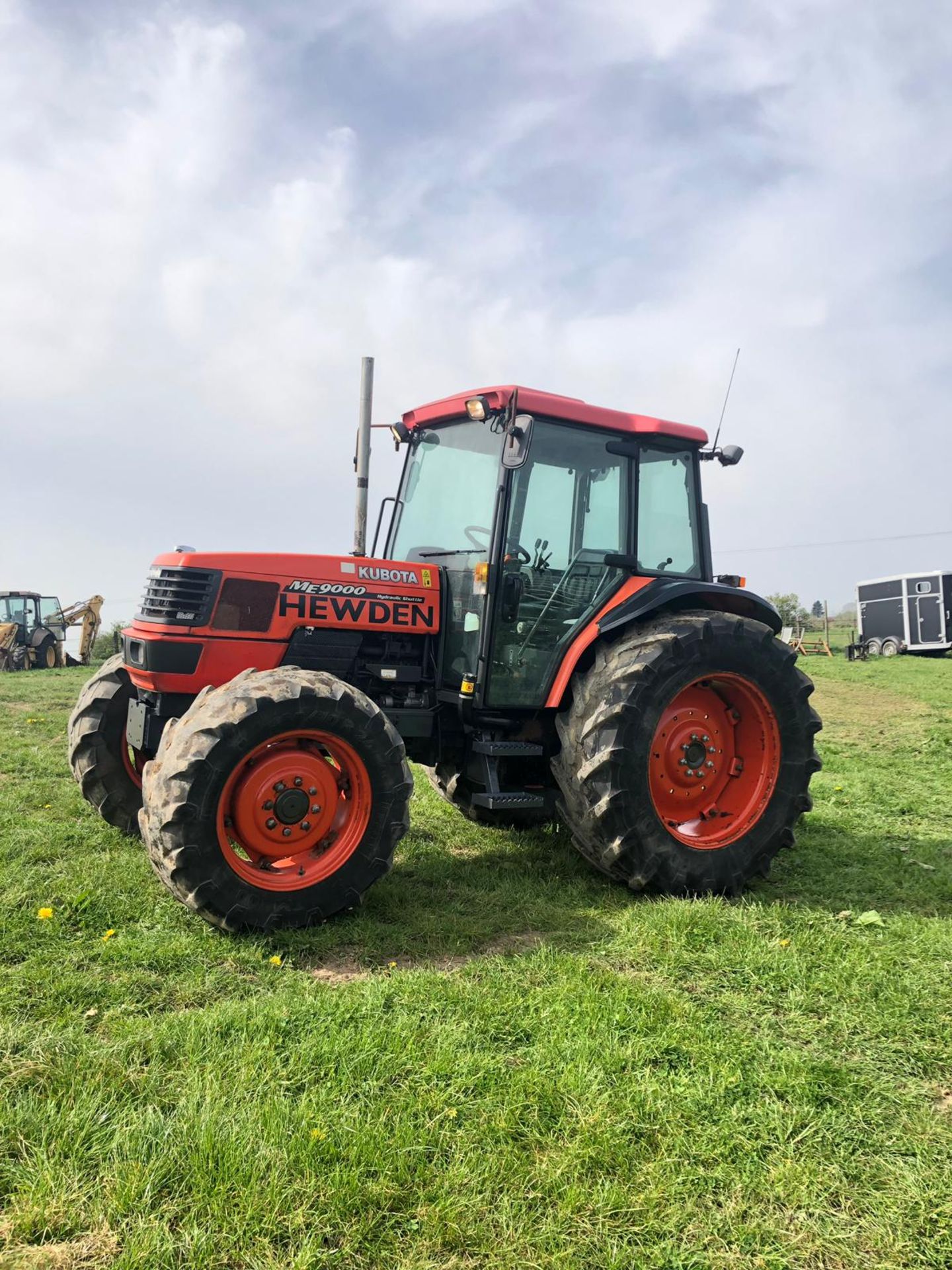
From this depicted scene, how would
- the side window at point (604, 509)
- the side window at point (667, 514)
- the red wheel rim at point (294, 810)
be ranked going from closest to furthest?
the red wheel rim at point (294, 810), the side window at point (604, 509), the side window at point (667, 514)

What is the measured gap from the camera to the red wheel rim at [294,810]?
4.14m

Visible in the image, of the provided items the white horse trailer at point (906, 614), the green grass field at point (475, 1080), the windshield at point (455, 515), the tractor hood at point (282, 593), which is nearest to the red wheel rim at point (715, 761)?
the green grass field at point (475, 1080)

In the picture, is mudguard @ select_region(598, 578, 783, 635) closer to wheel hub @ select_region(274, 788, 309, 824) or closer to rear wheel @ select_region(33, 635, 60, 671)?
wheel hub @ select_region(274, 788, 309, 824)

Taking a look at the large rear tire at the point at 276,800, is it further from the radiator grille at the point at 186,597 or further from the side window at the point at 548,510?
the side window at the point at 548,510

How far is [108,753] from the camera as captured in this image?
17.9 feet

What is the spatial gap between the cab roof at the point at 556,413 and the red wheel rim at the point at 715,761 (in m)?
1.61

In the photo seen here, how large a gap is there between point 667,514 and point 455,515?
139cm

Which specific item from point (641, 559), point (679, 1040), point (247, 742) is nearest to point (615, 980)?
point (679, 1040)

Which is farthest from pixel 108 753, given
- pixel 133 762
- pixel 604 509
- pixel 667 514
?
pixel 667 514

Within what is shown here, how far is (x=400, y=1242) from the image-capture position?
2195mm

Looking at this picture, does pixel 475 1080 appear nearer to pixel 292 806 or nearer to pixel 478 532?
pixel 292 806

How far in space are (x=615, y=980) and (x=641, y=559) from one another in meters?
2.73

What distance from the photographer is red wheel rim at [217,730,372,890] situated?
4.14 meters

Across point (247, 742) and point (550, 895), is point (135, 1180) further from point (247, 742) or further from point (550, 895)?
point (550, 895)
